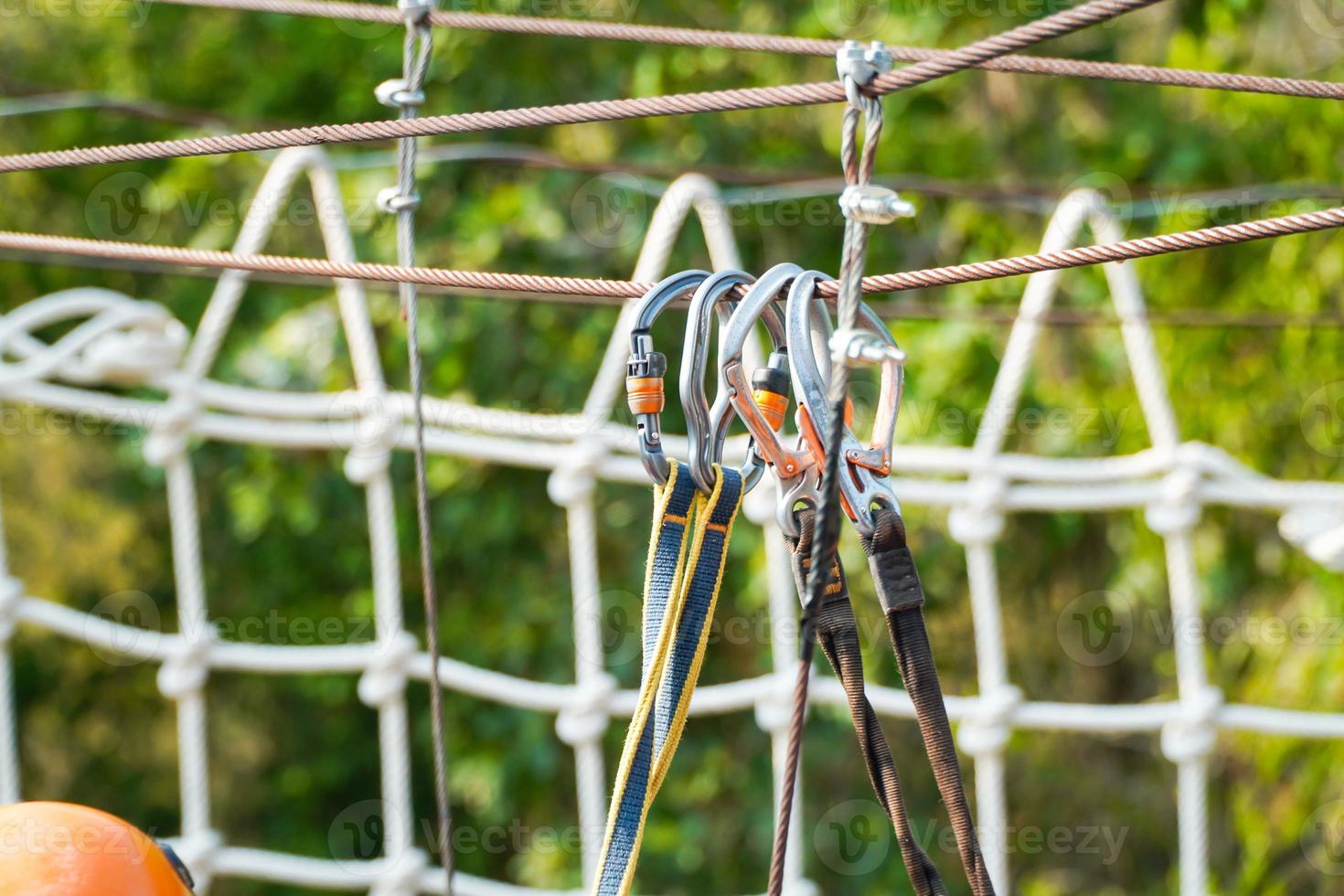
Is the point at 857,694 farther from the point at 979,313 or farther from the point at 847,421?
the point at 979,313

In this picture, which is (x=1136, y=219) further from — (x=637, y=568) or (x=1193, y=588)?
(x=1193, y=588)

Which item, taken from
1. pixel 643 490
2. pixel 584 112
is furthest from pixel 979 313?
pixel 584 112

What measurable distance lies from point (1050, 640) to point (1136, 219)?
863 mm

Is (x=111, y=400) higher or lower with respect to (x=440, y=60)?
lower

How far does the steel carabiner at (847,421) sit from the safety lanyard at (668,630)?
0.19 feet

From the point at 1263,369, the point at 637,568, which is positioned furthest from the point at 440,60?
the point at 1263,369

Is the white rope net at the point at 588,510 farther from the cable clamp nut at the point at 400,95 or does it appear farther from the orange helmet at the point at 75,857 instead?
the orange helmet at the point at 75,857

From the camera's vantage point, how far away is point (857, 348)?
51cm

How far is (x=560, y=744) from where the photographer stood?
2391 mm

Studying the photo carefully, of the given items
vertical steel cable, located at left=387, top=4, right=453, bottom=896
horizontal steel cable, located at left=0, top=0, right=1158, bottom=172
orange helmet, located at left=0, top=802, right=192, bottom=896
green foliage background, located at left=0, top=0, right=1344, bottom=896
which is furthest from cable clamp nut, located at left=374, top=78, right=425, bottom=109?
green foliage background, located at left=0, top=0, right=1344, bottom=896

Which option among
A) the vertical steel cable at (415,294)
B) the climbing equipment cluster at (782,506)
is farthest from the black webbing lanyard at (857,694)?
the vertical steel cable at (415,294)

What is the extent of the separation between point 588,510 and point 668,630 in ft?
2.85

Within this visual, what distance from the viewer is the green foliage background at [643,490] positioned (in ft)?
7.55

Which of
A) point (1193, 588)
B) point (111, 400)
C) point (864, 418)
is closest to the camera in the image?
point (1193, 588)
